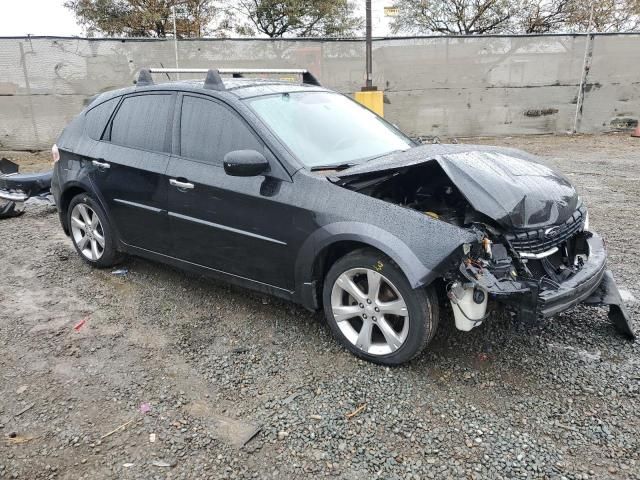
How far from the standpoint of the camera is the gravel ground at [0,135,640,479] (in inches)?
94.3

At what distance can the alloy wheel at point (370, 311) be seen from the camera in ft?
9.83

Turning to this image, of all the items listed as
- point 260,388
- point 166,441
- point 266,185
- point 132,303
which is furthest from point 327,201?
point 132,303

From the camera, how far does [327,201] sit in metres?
3.12

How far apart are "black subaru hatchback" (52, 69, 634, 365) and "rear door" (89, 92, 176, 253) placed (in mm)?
13

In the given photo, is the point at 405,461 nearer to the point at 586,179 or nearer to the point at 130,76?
the point at 586,179

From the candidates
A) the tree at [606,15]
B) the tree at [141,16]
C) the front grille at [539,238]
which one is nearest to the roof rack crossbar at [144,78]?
the front grille at [539,238]

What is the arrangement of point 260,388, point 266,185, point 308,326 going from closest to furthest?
point 260,388
point 266,185
point 308,326

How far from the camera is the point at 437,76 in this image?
40.5 feet

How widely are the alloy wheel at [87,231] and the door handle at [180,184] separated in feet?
3.93

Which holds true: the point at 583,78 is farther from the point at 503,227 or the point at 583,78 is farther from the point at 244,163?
the point at 244,163

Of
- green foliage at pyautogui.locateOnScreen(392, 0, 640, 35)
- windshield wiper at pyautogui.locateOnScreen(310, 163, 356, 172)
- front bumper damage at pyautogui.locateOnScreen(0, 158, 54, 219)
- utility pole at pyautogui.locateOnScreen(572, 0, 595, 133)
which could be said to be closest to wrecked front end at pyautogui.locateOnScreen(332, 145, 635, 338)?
windshield wiper at pyautogui.locateOnScreen(310, 163, 356, 172)

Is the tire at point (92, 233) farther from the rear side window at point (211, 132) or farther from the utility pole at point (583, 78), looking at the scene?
the utility pole at point (583, 78)

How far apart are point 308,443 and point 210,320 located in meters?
1.53

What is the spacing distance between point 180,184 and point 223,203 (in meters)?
0.43
